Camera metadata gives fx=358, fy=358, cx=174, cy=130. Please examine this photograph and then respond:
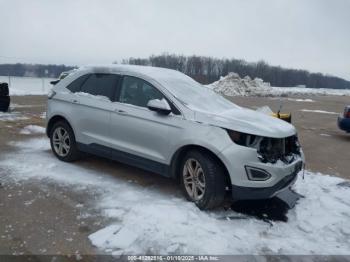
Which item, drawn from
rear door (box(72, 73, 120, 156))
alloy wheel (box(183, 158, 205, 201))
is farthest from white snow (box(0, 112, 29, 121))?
alloy wheel (box(183, 158, 205, 201))

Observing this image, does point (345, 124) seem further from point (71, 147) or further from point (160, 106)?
point (71, 147)

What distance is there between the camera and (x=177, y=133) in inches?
186

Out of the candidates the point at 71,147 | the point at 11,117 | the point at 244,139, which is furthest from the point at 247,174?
the point at 11,117

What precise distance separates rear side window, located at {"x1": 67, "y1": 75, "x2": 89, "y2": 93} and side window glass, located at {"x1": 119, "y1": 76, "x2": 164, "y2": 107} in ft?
3.28

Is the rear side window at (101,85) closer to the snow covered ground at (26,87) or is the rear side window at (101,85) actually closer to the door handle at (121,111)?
the door handle at (121,111)

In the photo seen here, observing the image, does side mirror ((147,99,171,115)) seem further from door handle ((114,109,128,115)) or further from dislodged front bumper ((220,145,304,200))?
dislodged front bumper ((220,145,304,200))

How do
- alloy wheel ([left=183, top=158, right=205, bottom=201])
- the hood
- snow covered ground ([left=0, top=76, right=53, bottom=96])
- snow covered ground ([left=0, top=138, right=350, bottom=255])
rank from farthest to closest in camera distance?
snow covered ground ([left=0, top=76, right=53, bottom=96]) → alloy wheel ([left=183, top=158, right=205, bottom=201]) → the hood → snow covered ground ([left=0, top=138, right=350, bottom=255])

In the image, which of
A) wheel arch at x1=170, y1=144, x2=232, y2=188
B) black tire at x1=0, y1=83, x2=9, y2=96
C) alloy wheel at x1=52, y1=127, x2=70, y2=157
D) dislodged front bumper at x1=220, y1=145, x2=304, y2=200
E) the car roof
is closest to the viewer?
dislodged front bumper at x1=220, y1=145, x2=304, y2=200

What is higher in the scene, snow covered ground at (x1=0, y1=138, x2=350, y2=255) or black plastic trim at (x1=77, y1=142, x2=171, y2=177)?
black plastic trim at (x1=77, y1=142, x2=171, y2=177)

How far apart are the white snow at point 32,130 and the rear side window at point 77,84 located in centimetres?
331

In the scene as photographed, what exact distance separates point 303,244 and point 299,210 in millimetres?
947

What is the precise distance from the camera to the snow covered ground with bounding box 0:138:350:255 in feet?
12.2

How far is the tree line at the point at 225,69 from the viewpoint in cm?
9469

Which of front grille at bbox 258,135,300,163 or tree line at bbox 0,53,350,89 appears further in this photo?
tree line at bbox 0,53,350,89
